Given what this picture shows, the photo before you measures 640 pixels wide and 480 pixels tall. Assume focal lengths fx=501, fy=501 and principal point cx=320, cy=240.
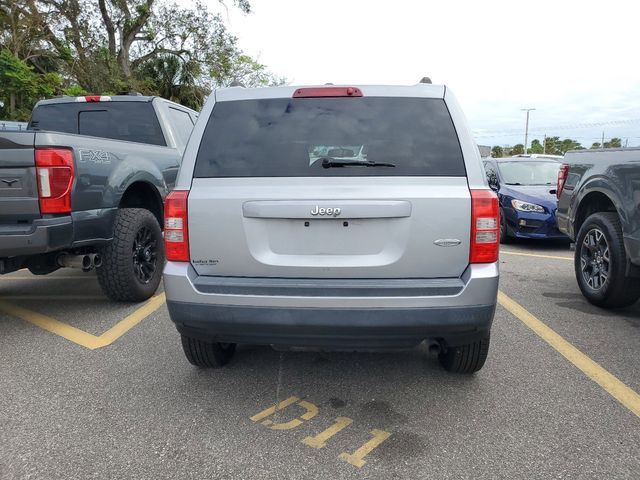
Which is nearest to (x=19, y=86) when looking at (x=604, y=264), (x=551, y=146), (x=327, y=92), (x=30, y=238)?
(x=30, y=238)

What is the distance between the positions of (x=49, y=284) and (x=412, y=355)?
4.57 m

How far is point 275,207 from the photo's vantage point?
2588mm

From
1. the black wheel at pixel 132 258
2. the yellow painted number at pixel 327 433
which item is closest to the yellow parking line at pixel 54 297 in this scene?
the black wheel at pixel 132 258

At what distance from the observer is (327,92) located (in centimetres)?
283

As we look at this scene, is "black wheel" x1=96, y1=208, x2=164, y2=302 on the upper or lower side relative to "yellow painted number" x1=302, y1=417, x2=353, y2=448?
upper

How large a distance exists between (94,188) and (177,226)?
5.89 ft

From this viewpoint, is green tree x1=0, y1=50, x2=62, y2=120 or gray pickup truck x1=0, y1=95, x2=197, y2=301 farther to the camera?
green tree x1=0, y1=50, x2=62, y2=120

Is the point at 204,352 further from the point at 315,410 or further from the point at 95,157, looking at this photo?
the point at 95,157

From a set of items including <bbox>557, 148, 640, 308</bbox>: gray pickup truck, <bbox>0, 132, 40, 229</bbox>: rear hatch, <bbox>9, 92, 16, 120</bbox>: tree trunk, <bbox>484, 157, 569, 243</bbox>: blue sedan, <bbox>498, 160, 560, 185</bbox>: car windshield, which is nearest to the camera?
<bbox>0, 132, 40, 229</bbox>: rear hatch

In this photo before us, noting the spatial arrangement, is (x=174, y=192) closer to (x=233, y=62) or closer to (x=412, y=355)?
(x=412, y=355)

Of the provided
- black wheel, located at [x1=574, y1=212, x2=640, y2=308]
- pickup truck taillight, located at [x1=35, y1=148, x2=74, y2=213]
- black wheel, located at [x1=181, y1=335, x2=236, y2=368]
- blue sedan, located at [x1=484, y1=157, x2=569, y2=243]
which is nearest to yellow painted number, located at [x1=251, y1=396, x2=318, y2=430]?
black wheel, located at [x1=181, y1=335, x2=236, y2=368]

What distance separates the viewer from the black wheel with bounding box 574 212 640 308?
4570 millimetres

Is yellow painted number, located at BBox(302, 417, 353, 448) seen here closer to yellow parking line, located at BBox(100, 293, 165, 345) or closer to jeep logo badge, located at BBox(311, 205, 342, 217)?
jeep logo badge, located at BBox(311, 205, 342, 217)

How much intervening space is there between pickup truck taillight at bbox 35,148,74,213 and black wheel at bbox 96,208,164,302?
84 cm
